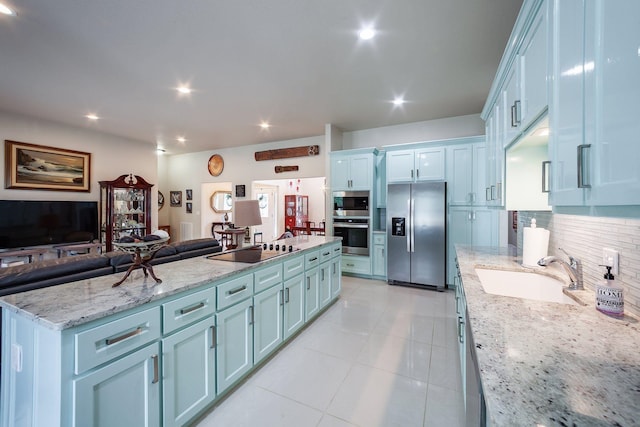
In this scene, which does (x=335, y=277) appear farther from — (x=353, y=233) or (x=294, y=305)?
(x=353, y=233)

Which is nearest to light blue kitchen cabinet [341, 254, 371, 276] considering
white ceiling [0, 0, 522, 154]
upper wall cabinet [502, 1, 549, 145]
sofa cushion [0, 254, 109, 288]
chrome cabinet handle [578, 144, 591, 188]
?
white ceiling [0, 0, 522, 154]

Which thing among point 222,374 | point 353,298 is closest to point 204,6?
point 222,374

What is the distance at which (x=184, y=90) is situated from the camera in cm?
352

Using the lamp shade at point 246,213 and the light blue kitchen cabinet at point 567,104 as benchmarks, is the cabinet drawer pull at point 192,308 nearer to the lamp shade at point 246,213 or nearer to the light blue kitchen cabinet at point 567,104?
the lamp shade at point 246,213

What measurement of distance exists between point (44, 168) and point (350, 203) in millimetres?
5421

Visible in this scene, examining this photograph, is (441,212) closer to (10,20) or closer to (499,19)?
(499,19)

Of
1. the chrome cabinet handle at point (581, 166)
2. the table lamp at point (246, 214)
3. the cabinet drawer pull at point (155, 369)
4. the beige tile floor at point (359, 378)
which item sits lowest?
the beige tile floor at point (359, 378)

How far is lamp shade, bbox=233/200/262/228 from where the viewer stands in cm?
263

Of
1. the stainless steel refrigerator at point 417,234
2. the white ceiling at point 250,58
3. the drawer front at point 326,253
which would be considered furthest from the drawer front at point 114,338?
the stainless steel refrigerator at point 417,234

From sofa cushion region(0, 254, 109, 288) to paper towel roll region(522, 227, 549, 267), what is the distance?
10.2 ft

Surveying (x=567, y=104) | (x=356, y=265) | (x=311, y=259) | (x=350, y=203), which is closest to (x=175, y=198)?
(x=350, y=203)

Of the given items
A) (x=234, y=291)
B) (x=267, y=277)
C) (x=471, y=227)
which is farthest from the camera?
(x=471, y=227)

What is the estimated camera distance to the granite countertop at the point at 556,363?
61 cm

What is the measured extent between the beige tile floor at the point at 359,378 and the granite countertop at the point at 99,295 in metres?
0.91
